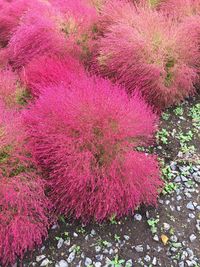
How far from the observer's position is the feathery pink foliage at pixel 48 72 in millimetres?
2104

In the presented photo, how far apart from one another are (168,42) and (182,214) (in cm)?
112

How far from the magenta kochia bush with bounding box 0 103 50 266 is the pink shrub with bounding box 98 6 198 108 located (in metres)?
0.86

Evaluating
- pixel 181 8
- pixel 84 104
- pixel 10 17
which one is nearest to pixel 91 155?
pixel 84 104

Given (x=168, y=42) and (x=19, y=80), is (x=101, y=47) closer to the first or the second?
(x=168, y=42)

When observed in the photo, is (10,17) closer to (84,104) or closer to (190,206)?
(84,104)

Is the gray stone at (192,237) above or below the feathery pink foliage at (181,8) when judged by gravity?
below

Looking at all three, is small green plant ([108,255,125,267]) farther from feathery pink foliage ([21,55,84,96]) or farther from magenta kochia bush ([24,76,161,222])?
→ feathery pink foliage ([21,55,84,96])

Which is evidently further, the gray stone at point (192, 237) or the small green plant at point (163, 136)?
the small green plant at point (163, 136)

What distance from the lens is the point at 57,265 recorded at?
1.55 m

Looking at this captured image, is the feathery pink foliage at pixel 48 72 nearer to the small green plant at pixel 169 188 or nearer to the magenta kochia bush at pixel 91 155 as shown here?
the magenta kochia bush at pixel 91 155

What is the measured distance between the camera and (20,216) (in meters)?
1.55

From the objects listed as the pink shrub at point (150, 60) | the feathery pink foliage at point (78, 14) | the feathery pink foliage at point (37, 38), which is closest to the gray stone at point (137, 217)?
the pink shrub at point (150, 60)

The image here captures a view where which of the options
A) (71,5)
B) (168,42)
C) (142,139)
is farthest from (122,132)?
(71,5)

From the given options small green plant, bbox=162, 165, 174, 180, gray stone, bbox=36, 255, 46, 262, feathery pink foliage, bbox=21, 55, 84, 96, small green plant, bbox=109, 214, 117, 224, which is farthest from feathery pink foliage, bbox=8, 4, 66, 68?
gray stone, bbox=36, 255, 46, 262
